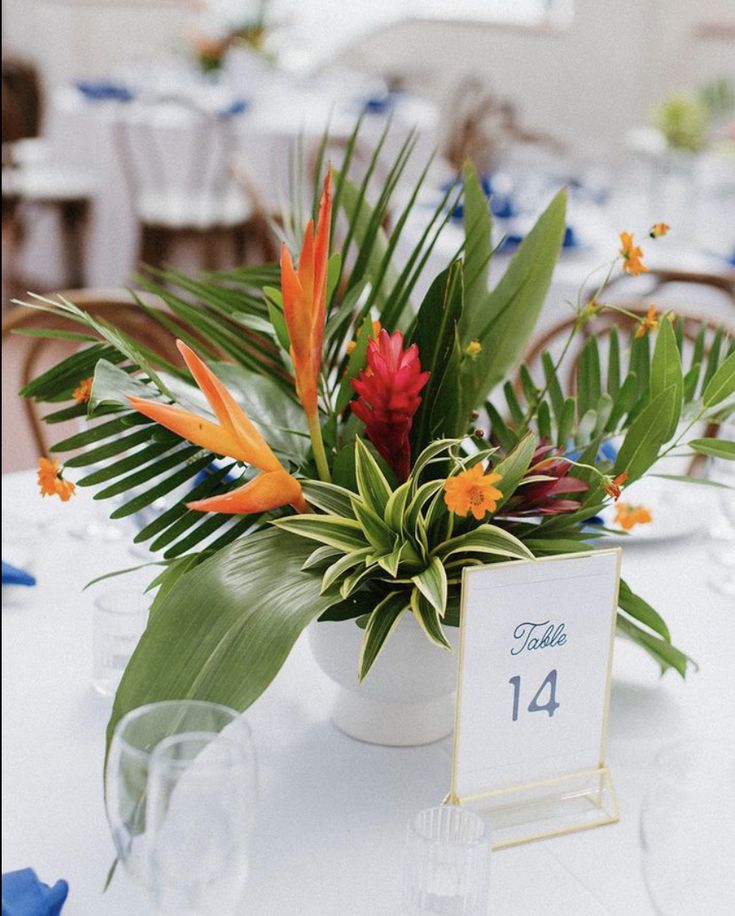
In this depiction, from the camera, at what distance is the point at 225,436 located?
677 millimetres

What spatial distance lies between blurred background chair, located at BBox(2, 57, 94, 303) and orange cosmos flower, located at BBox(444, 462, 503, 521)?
370cm

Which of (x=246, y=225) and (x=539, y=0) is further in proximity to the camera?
(x=539, y=0)

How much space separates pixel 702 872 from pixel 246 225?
3654 millimetres

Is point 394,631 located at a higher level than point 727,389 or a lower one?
lower

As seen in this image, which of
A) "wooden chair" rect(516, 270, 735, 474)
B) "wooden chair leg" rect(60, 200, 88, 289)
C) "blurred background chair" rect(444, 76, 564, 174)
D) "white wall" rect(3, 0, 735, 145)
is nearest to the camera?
"wooden chair" rect(516, 270, 735, 474)

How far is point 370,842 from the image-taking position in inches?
30.5

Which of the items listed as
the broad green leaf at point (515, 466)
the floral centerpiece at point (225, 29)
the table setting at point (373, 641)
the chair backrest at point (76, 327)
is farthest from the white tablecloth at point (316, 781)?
the floral centerpiece at point (225, 29)

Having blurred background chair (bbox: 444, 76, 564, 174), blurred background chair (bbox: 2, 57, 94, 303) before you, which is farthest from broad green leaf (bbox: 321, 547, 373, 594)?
blurred background chair (bbox: 444, 76, 564, 174)

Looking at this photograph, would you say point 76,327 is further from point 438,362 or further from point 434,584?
point 434,584

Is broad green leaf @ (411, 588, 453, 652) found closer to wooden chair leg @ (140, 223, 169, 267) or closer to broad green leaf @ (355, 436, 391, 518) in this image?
broad green leaf @ (355, 436, 391, 518)

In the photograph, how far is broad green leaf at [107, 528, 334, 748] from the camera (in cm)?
67

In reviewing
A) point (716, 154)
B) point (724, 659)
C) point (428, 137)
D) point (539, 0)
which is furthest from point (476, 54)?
point (724, 659)

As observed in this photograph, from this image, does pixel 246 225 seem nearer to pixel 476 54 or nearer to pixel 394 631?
pixel 476 54

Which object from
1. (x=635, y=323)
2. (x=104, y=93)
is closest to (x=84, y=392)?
(x=635, y=323)
